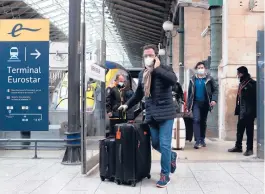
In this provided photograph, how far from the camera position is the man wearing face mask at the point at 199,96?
27.9 ft

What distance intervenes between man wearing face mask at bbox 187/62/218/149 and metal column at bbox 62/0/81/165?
268 centimetres

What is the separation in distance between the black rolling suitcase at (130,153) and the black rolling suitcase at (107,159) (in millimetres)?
124

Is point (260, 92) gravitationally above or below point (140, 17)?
below

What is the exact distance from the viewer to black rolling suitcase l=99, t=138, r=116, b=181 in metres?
5.57

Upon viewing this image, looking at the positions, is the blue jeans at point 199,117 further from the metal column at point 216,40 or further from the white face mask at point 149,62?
the white face mask at point 149,62

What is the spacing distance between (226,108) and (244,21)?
220cm

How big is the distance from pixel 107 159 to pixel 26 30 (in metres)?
3.51

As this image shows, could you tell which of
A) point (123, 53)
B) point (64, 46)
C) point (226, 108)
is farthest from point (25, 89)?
point (123, 53)

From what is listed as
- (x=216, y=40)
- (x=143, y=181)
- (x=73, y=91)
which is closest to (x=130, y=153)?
(x=143, y=181)

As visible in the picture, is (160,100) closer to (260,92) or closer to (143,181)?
(143,181)

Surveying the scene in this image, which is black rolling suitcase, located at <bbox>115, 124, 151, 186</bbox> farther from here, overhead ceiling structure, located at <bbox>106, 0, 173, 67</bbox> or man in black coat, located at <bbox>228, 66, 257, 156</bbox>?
overhead ceiling structure, located at <bbox>106, 0, 173, 67</bbox>

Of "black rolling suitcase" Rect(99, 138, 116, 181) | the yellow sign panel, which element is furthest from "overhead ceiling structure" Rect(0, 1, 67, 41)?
"black rolling suitcase" Rect(99, 138, 116, 181)

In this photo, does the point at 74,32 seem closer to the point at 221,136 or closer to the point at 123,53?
the point at 221,136

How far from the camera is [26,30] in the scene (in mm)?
7812
